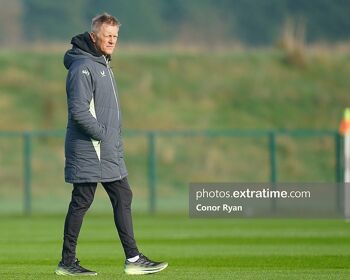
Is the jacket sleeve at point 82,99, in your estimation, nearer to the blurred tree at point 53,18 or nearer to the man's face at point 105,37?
the man's face at point 105,37

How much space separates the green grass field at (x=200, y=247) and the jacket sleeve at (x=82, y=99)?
1.44 m

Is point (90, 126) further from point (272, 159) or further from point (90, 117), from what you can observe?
point (272, 159)

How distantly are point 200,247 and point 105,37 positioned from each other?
6150 millimetres

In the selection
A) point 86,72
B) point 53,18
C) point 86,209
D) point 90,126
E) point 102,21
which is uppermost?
point 53,18

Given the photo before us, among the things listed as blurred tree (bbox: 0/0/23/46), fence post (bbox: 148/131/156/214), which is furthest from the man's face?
blurred tree (bbox: 0/0/23/46)

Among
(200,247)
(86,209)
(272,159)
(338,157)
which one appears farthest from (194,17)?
(86,209)

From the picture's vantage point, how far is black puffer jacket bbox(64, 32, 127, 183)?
513 inches

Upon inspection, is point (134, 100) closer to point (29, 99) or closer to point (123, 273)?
point (29, 99)

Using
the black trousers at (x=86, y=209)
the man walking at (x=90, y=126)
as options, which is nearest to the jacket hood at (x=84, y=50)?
the man walking at (x=90, y=126)

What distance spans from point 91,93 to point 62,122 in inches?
1285

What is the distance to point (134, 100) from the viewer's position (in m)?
47.9

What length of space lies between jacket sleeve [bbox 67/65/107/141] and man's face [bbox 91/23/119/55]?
0.29m

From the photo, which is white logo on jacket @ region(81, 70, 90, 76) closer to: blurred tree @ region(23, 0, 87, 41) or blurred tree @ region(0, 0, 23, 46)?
blurred tree @ region(0, 0, 23, 46)

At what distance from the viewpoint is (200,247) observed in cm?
1872
